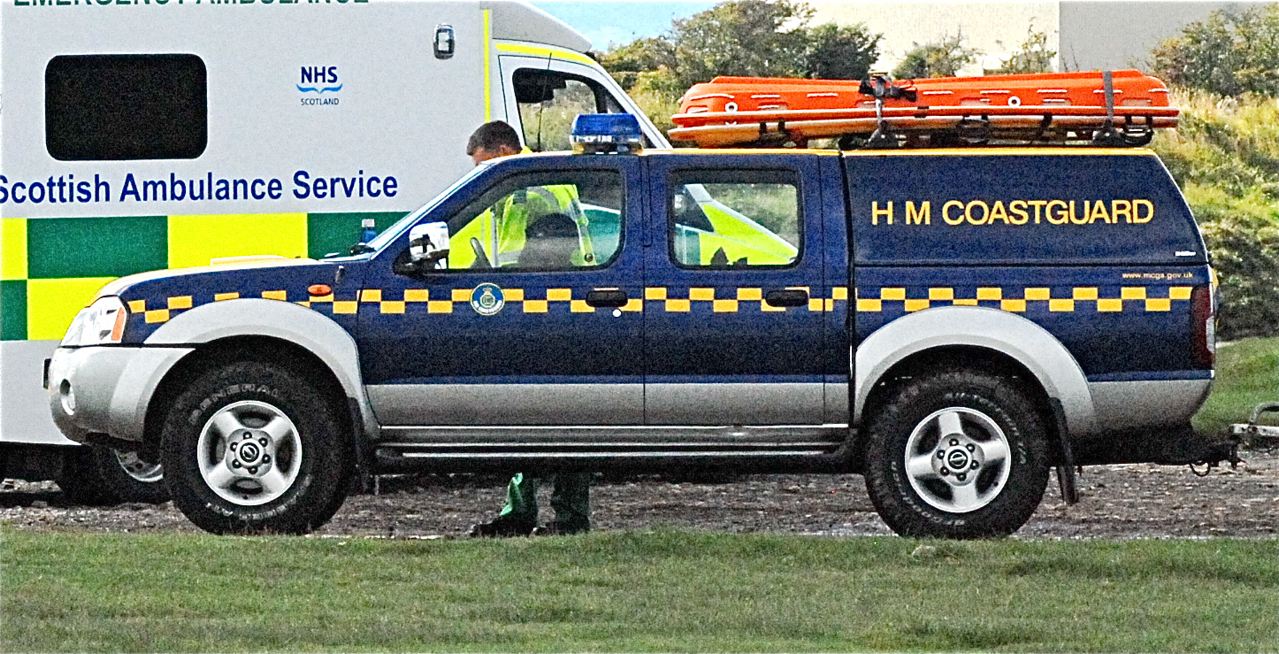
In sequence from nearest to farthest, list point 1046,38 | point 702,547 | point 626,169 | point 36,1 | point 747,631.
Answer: point 747,631 < point 702,547 < point 626,169 < point 36,1 < point 1046,38

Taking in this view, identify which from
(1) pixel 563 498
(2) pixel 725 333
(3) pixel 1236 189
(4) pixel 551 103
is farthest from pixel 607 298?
(3) pixel 1236 189

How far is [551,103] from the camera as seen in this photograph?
476 inches

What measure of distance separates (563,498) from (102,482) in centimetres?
285

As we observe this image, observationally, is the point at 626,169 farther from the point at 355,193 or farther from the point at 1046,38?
the point at 1046,38

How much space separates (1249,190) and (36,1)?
16370mm

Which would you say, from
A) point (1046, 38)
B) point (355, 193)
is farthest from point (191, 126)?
point (1046, 38)

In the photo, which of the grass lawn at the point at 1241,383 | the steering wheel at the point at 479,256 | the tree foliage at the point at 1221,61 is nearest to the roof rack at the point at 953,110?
the steering wheel at the point at 479,256

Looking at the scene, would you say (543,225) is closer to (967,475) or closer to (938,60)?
(967,475)

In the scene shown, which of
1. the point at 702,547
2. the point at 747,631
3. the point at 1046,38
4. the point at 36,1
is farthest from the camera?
the point at 1046,38

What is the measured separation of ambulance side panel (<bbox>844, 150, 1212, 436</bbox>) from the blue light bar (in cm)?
96

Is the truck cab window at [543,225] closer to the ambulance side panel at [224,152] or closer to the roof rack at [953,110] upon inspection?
the roof rack at [953,110]

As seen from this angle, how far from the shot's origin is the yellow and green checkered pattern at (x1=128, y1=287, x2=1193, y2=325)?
9.21m

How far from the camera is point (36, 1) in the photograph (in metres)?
11.0

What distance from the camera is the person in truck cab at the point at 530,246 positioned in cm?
937
